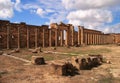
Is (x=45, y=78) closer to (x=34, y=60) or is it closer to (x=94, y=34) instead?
(x=34, y=60)

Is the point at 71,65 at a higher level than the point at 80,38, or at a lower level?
lower

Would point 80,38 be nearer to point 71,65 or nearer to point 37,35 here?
point 37,35

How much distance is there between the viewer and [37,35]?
31.0 m

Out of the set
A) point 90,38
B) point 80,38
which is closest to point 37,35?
point 80,38

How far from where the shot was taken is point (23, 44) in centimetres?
2864

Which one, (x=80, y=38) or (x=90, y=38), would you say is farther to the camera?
(x=90, y=38)

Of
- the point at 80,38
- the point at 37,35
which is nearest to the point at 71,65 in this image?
the point at 37,35

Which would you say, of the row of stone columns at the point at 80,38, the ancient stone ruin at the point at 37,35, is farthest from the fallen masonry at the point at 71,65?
the row of stone columns at the point at 80,38

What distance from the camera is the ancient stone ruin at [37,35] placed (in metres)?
26.5

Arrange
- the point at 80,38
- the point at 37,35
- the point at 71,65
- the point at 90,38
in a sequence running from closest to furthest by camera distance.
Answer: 1. the point at 71,65
2. the point at 37,35
3. the point at 80,38
4. the point at 90,38

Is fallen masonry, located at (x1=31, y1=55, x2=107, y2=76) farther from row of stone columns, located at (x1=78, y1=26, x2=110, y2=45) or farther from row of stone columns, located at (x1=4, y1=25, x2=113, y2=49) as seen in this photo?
row of stone columns, located at (x1=78, y1=26, x2=110, y2=45)

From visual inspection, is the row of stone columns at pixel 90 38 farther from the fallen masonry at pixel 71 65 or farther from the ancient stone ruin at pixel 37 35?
the fallen masonry at pixel 71 65

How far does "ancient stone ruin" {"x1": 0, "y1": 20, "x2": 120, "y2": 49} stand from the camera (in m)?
26.5

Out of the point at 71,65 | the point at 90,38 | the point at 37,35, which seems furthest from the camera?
the point at 90,38
